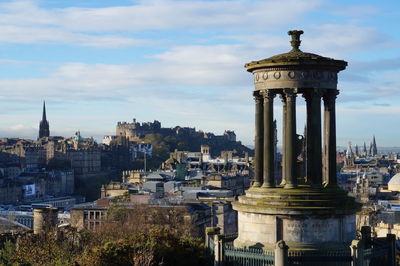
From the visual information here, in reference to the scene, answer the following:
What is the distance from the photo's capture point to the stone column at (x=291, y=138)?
27656 millimetres

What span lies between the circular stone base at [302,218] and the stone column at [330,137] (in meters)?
1.68

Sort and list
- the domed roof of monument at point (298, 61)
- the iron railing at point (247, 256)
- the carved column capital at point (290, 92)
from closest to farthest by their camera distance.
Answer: the iron railing at point (247, 256)
the domed roof of monument at point (298, 61)
the carved column capital at point (290, 92)

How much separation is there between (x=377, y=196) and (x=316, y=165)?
107m

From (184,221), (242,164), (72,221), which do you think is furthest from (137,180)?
(184,221)

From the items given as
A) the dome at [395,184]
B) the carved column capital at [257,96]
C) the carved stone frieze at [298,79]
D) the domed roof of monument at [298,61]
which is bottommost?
the dome at [395,184]

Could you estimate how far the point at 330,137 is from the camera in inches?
1144

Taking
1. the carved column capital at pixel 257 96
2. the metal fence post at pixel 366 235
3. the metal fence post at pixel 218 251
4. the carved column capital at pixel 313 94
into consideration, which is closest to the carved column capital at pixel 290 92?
the carved column capital at pixel 313 94

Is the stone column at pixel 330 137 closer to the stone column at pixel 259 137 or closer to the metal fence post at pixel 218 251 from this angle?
the stone column at pixel 259 137

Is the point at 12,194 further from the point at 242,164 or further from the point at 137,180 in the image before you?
the point at 242,164

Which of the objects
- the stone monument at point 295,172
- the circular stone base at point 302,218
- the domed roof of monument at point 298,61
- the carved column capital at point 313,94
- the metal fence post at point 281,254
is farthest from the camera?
the carved column capital at point 313,94

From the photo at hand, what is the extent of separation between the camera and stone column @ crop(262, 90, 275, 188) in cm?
2825

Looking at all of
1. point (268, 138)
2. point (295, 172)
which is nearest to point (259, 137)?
point (268, 138)

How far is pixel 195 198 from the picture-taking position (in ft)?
362

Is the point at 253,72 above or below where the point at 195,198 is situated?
above
